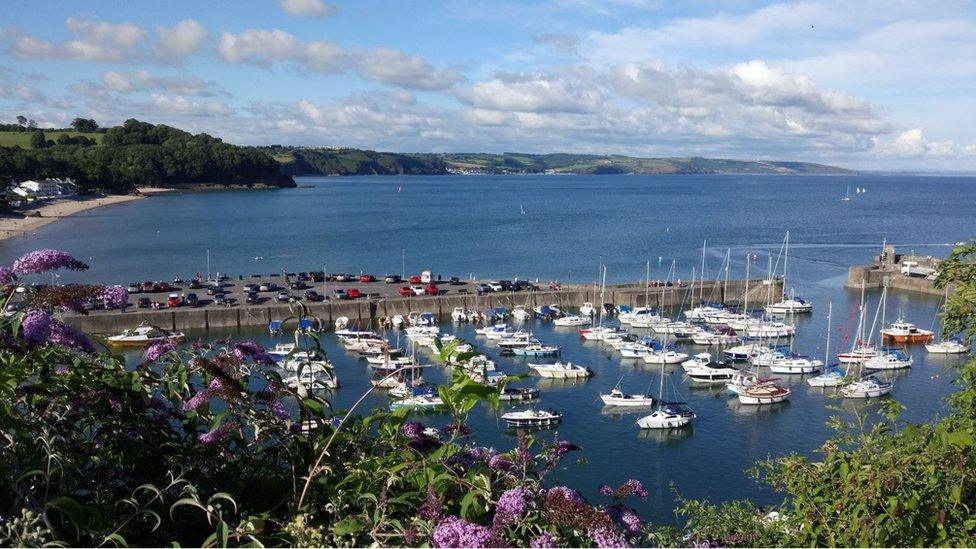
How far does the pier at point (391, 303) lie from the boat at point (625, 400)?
1312 centimetres

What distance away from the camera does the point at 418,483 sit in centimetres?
270

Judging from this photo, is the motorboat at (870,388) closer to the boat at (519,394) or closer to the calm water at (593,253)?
the calm water at (593,253)

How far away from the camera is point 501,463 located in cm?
297

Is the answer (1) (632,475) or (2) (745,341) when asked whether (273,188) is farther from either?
(1) (632,475)

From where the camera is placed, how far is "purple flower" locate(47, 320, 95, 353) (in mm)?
3041

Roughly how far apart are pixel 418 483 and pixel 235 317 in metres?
33.0

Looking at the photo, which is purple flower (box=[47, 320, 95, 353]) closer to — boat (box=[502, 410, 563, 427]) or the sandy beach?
boat (box=[502, 410, 563, 427])

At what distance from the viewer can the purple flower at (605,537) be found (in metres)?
2.39

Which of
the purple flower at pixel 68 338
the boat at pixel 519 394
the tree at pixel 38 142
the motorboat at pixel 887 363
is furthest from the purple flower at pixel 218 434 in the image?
the tree at pixel 38 142

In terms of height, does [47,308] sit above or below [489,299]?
above

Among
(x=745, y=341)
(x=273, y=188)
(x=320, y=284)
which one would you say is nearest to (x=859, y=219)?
(x=745, y=341)

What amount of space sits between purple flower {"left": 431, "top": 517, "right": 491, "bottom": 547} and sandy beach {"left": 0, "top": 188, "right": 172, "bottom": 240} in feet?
220

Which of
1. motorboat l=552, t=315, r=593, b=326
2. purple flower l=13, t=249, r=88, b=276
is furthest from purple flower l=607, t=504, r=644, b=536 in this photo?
motorboat l=552, t=315, r=593, b=326

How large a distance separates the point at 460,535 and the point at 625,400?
72.1 feet
